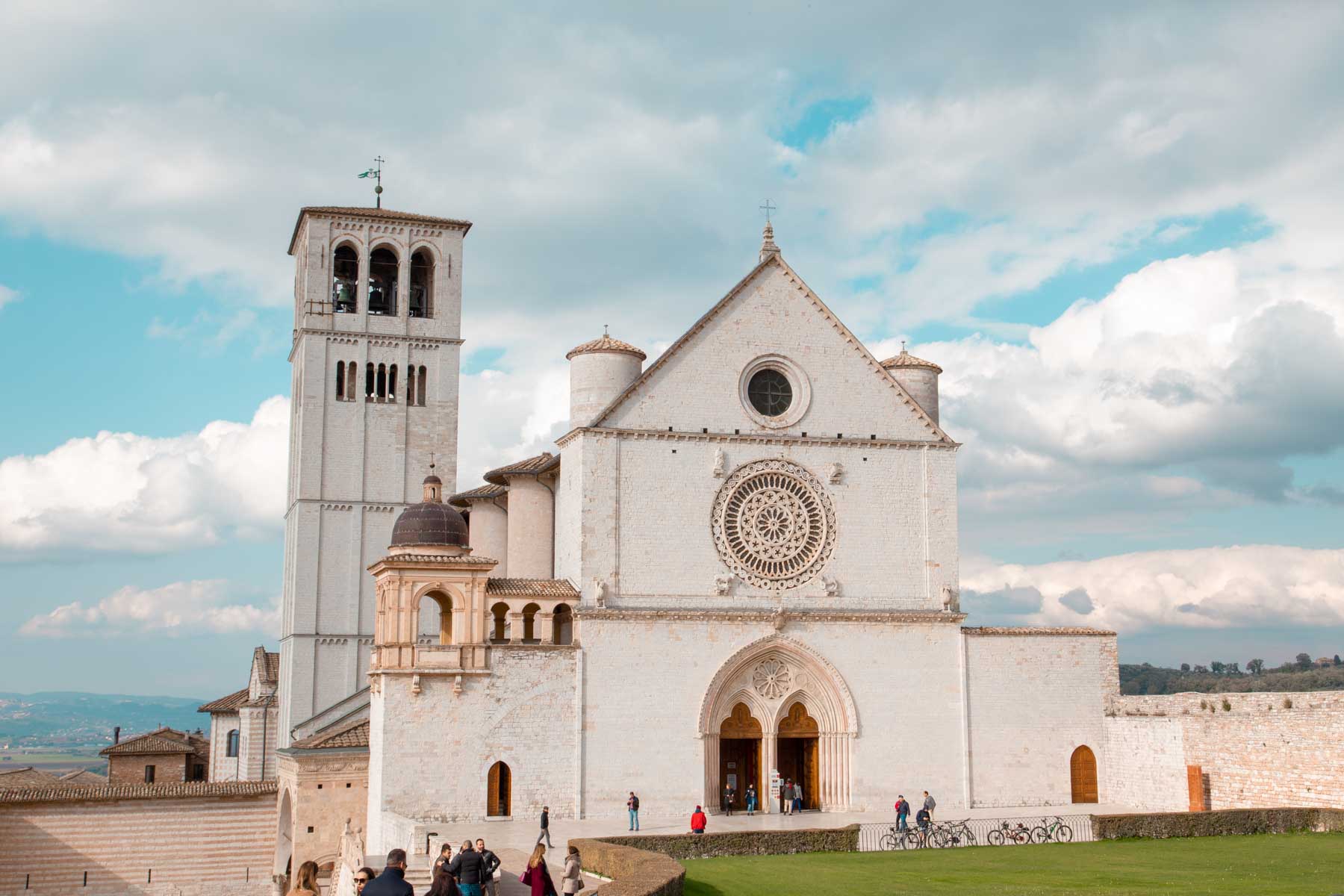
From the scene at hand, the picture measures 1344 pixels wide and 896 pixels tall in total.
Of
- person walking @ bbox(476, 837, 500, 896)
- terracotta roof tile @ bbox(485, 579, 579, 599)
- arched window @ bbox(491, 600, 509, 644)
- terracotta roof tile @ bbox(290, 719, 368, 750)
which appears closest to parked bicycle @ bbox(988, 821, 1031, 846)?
terracotta roof tile @ bbox(485, 579, 579, 599)

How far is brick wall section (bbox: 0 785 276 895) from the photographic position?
133 ft

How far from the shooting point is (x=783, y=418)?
128 ft

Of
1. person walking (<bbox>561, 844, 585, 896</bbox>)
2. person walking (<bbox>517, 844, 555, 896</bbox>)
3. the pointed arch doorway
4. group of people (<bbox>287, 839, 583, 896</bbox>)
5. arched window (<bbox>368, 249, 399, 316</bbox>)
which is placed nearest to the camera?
group of people (<bbox>287, 839, 583, 896</bbox>)

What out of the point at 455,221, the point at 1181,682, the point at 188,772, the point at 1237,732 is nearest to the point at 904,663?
the point at 1237,732

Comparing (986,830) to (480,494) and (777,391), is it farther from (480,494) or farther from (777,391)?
(480,494)

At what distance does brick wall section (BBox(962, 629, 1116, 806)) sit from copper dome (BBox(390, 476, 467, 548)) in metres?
14.5

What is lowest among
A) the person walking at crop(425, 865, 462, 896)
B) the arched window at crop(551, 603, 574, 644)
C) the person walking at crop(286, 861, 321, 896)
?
the person walking at crop(425, 865, 462, 896)

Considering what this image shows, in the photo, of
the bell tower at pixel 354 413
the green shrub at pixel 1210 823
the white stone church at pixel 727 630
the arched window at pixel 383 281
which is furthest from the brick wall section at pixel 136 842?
the green shrub at pixel 1210 823

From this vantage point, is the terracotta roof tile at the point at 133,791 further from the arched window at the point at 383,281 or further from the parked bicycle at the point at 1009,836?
the parked bicycle at the point at 1009,836

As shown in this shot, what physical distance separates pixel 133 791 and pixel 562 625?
1437 centimetres

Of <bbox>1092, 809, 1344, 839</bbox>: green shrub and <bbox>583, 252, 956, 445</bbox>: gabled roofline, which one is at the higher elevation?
<bbox>583, 252, 956, 445</bbox>: gabled roofline

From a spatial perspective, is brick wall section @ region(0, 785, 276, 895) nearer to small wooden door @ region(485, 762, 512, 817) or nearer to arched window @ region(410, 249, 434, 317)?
small wooden door @ region(485, 762, 512, 817)

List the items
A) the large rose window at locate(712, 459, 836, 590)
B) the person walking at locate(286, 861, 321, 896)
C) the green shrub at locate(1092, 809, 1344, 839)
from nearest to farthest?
the person walking at locate(286, 861, 321, 896) < the green shrub at locate(1092, 809, 1344, 839) < the large rose window at locate(712, 459, 836, 590)

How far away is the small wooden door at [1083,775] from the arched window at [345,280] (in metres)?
28.9
